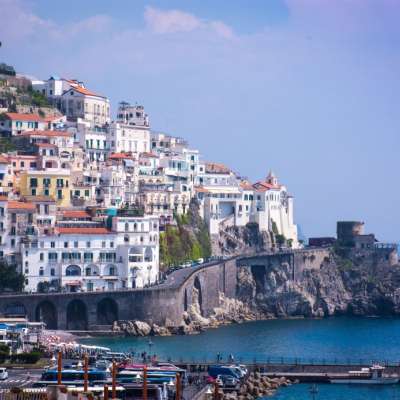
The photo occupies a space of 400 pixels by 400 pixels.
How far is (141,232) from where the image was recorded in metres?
132

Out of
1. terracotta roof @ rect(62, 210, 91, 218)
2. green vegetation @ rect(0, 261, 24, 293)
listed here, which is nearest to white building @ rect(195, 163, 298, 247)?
terracotta roof @ rect(62, 210, 91, 218)

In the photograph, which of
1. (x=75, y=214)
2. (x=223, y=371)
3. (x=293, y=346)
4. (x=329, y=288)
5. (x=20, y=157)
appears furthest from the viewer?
(x=329, y=288)

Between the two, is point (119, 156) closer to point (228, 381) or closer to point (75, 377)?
point (228, 381)

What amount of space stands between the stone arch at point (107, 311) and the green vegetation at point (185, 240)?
45.2 feet

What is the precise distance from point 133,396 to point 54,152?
208 feet

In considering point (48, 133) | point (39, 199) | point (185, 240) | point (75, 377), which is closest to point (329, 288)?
point (185, 240)

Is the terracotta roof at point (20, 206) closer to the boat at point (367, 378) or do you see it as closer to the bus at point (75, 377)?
the boat at point (367, 378)

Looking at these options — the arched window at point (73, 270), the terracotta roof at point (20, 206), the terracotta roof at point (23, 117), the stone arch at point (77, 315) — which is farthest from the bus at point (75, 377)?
the terracotta roof at point (23, 117)

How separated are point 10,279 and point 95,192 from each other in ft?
55.6

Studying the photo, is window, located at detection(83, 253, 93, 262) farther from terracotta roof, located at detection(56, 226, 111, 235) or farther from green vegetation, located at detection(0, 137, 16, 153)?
green vegetation, located at detection(0, 137, 16, 153)

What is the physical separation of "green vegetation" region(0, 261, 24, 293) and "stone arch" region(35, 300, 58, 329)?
11.2 feet

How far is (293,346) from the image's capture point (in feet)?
398

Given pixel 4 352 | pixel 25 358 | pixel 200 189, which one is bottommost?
pixel 25 358

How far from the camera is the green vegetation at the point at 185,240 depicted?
141 metres
